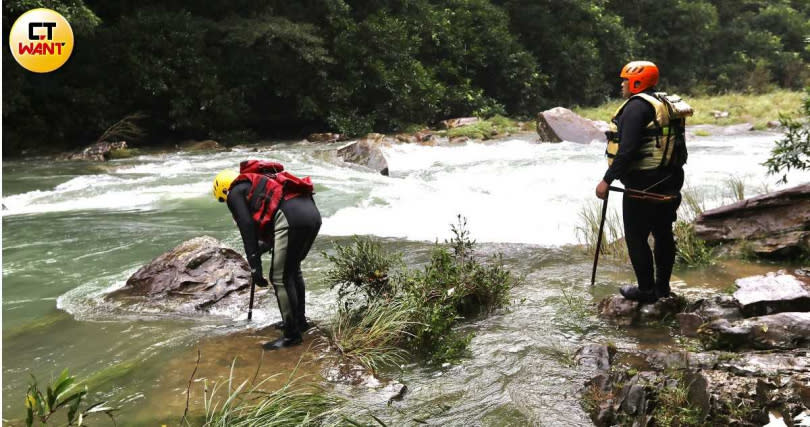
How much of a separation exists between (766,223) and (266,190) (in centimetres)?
527

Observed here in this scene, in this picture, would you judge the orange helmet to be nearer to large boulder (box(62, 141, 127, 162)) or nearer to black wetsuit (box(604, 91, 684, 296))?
black wetsuit (box(604, 91, 684, 296))

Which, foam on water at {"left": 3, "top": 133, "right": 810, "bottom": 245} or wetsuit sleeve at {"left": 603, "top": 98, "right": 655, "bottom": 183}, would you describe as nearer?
wetsuit sleeve at {"left": 603, "top": 98, "right": 655, "bottom": 183}

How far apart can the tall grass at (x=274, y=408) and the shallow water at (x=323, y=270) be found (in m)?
0.33

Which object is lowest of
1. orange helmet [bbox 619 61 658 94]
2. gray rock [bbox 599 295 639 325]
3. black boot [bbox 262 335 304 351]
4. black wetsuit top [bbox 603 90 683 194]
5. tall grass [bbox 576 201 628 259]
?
black boot [bbox 262 335 304 351]

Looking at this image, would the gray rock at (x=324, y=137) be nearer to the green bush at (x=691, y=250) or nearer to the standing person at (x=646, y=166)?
the green bush at (x=691, y=250)

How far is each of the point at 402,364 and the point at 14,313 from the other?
4170 millimetres

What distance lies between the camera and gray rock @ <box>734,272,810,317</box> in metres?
4.48

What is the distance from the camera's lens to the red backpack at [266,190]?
194 inches

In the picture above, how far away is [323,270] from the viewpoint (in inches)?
289

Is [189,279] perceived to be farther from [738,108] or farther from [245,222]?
[738,108]

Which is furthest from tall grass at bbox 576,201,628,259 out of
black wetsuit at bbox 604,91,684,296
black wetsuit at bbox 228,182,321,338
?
black wetsuit at bbox 228,182,321,338

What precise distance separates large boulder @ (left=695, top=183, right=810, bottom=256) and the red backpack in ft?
15.1

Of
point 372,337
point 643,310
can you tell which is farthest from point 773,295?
point 372,337

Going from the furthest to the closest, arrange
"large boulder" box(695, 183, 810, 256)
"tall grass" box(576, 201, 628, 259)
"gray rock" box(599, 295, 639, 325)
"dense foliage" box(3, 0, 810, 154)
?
"dense foliage" box(3, 0, 810, 154), "tall grass" box(576, 201, 628, 259), "large boulder" box(695, 183, 810, 256), "gray rock" box(599, 295, 639, 325)
